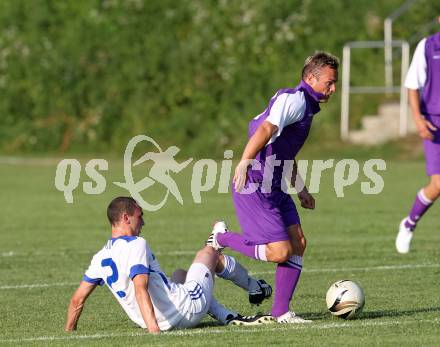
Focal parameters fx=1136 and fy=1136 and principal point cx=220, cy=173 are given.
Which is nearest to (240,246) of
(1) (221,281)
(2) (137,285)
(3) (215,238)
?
(3) (215,238)

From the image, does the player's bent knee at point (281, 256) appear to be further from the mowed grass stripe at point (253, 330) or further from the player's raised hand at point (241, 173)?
the player's raised hand at point (241, 173)

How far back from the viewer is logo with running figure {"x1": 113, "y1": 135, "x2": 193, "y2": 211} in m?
19.5

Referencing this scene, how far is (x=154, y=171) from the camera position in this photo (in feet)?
80.4

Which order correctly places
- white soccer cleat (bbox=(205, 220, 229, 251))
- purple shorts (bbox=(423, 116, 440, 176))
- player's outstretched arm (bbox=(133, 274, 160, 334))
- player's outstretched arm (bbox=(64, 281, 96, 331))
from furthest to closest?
purple shorts (bbox=(423, 116, 440, 176)) < white soccer cleat (bbox=(205, 220, 229, 251)) < player's outstretched arm (bbox=(64, 281, 96, 331)) < player's outstretched arm (bbox=(133, 274, 160, 334))

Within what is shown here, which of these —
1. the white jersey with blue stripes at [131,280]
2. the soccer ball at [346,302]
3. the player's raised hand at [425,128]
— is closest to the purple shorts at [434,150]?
the player's raised hand at [425,128]

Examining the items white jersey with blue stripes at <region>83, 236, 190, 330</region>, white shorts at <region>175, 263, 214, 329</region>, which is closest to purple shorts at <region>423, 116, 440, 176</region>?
white shorts at <region>175, 263, 214, 329</region>

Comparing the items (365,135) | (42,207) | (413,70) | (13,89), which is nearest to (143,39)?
(13,89)

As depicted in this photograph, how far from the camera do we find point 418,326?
7.30 m

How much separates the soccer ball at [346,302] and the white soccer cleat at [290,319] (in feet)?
0.69

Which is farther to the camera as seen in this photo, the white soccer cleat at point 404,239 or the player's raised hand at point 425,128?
the white soccer cleat at point 404,239

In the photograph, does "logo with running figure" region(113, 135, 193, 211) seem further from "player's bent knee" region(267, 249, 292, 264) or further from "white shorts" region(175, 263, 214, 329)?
"white shorts" region(175, 263, 214, 329)

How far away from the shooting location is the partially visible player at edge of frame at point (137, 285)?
23.7ft

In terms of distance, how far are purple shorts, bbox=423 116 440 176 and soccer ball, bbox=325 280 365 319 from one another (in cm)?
316

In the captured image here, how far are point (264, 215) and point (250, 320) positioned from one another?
2.41 feet
